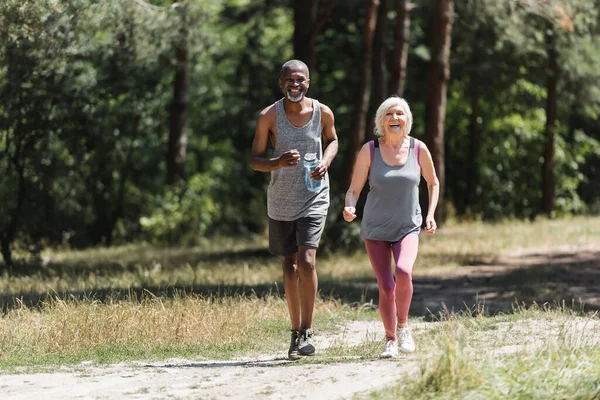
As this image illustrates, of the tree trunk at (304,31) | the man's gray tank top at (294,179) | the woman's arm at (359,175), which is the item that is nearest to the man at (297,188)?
the man's gray tank top at (294,179)

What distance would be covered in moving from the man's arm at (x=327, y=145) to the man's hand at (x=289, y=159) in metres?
0.21

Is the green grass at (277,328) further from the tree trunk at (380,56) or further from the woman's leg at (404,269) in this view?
the tree trunk at (380,56)

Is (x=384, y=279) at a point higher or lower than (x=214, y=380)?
higher

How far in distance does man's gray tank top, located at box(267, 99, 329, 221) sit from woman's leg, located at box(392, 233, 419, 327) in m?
0.71

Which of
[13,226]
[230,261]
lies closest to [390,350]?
[13,226]

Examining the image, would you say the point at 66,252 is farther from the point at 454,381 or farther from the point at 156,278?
the point at 454,381

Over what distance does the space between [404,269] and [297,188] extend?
1062mm

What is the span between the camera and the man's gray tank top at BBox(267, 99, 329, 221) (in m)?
8.96

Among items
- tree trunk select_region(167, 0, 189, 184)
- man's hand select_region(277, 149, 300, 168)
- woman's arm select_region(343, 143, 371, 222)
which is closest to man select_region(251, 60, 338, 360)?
man's hand select_region(277, 149, 300, 168)

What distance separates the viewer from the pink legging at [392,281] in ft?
28.7

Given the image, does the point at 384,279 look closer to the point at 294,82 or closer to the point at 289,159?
the point at 289,159

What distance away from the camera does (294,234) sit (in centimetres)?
915

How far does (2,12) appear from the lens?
1381cm

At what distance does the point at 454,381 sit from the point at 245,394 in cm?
145
